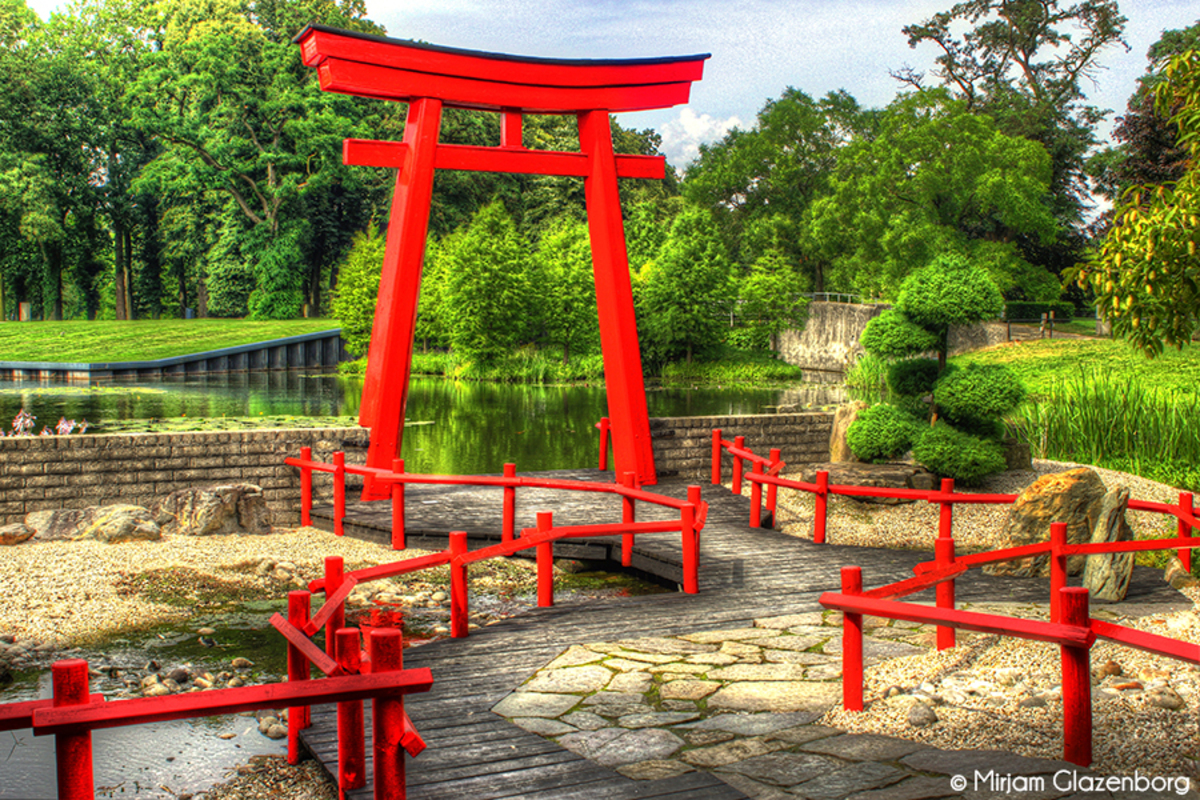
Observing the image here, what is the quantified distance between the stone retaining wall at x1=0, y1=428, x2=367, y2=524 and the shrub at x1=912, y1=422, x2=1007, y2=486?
6559mm

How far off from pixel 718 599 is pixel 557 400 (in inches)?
879

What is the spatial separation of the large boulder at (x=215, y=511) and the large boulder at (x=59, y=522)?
0.66m

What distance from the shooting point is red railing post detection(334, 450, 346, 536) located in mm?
10078

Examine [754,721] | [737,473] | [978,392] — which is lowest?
[754,721]

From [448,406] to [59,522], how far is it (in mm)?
17378

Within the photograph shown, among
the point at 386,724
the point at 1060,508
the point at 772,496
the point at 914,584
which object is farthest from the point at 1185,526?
the point at 386,724

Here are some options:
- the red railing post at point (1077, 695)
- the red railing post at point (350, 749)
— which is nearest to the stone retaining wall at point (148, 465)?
the red railing post at point (350, 749)

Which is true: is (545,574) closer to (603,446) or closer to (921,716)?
(921,716)

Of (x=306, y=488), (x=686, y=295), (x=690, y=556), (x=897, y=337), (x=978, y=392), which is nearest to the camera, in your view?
(x=690, y=556)

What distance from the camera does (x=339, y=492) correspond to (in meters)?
10.1

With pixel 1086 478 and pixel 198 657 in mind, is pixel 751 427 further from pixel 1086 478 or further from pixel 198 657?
pixel 198 657

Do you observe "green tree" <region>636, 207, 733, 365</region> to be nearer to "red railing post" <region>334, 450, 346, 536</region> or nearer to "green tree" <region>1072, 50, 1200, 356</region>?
"red railing post" <region>334, 450, 346, 536</region>

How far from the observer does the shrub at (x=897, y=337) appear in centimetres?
1184

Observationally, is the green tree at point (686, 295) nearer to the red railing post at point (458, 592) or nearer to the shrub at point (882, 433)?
the shrub at point (882, 433)
